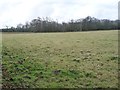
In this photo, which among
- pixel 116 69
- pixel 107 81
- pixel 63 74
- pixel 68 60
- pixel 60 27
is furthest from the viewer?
pixel 60 27

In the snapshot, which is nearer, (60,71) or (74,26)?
(60,71)

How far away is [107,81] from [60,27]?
173ft

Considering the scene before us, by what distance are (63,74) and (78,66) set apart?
194cm

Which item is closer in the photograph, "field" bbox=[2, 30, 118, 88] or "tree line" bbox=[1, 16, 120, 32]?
"field" bbox=[2, 30, 118, 88]

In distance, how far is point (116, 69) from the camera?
13.9 metres

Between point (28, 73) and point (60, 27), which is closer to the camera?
point (28, 73)

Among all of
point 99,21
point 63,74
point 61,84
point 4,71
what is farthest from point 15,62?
point 99,21

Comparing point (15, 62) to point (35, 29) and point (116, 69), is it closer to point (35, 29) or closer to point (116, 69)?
point (116, 69)

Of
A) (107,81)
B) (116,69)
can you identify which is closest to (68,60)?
(116,69)

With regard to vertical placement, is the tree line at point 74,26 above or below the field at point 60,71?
above

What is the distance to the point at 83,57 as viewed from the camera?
17125 mm

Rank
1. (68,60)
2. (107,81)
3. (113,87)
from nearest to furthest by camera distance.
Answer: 1. (113,87)
2. (107,81)
3. (68,60)

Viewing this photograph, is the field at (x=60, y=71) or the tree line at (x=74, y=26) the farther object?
the tree line at (x=74, y=26)

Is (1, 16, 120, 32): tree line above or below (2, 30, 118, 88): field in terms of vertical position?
above
